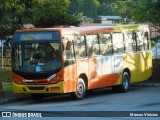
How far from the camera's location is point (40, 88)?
22031 millimetres

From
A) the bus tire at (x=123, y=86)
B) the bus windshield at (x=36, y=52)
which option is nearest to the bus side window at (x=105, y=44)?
the bus tire at (x=123, y=86)

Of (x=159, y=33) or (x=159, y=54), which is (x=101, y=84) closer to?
(x=159, y=33)

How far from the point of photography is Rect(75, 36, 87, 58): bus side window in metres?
23.0

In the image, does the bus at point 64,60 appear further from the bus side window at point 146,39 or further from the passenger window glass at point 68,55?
the bus side window at point 146,39

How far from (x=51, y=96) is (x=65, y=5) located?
21.8 ft

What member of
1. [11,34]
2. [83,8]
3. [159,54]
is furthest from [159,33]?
[83,8]

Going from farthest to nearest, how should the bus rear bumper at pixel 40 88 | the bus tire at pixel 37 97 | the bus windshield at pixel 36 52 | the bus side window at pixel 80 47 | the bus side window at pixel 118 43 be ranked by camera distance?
the bus side window at pixel 118 43
the bus tire at pixel 37 97
the bus side window at pixel 80 47
the bus windshield at pixel 36 52
the bus rear bumper at pixel 40 88

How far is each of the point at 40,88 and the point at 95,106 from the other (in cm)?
321

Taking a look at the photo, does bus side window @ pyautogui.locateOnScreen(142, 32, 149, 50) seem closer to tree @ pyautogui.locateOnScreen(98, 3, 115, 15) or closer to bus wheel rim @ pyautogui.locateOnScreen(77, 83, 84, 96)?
bus wheel rim @ pyautogui.locateOnScreen(77, 83, 84, 96)

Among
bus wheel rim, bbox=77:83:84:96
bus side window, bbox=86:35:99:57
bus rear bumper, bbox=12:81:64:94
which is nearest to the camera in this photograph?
bus rear bumper, bbox=12:81:64:94

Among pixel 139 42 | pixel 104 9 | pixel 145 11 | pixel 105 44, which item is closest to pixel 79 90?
pixel 105 44

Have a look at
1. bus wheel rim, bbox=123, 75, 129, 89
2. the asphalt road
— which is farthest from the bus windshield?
bus wheel rim, bbox=123, 75, 129, 89

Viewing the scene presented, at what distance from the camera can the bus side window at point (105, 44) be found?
24781 millimetres

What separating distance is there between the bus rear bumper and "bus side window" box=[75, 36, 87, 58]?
1.65 m
